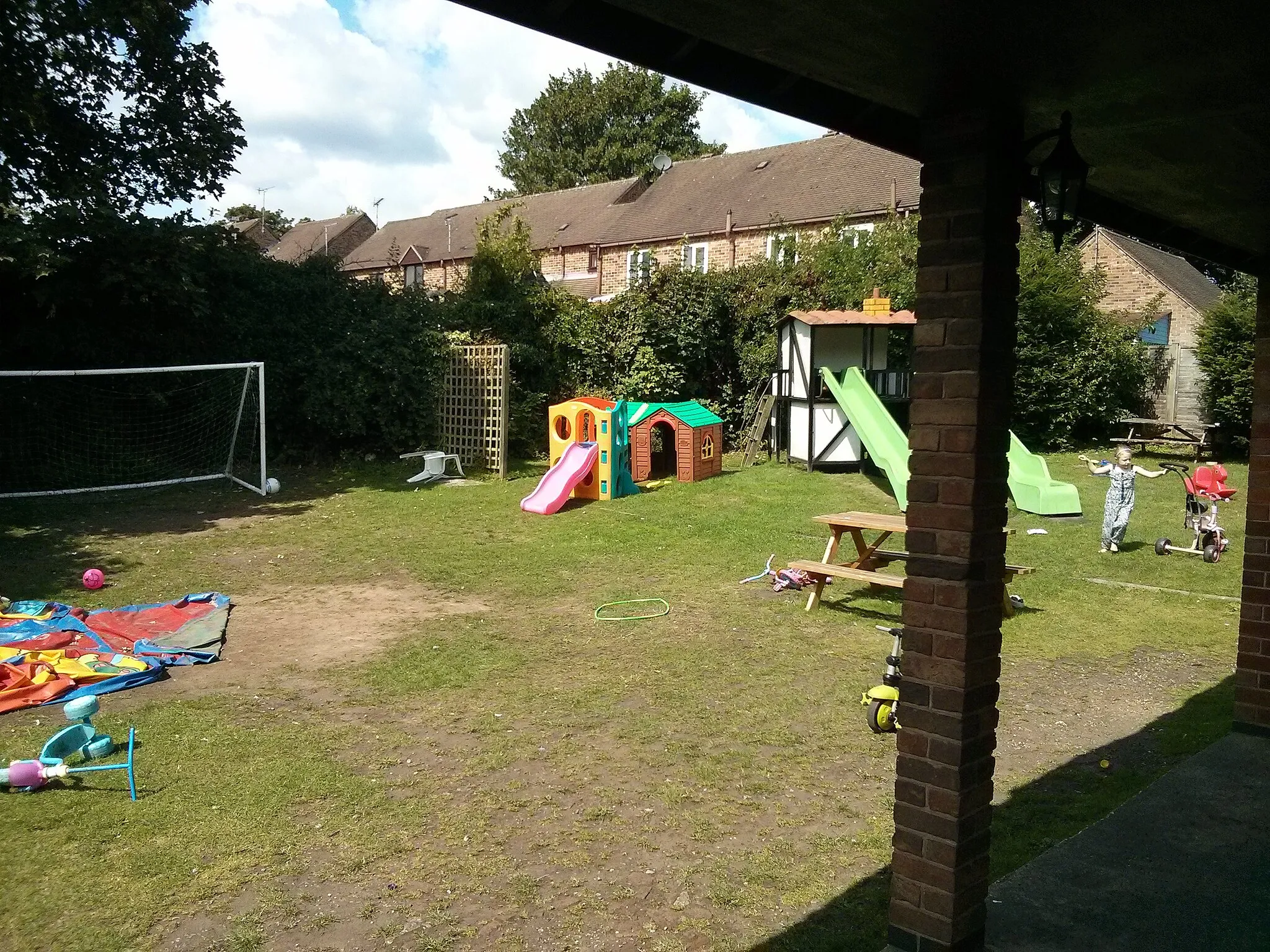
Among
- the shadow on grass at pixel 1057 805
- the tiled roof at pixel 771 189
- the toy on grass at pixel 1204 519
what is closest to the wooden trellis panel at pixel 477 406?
the toy on grass at pixel 1204 519

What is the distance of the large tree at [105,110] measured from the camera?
49.5 ft

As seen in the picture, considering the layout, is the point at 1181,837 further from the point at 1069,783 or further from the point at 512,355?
the point at 512,355

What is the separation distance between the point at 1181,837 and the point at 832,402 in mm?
12849

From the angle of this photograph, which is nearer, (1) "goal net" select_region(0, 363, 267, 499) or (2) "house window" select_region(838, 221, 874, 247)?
(1) "goal net" select_region(0, 363, 267, 499)

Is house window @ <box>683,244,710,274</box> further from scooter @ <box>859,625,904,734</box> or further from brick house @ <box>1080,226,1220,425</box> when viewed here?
scooter @ <box>859,625,904,734</box>

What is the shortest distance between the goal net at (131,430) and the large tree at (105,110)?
9.73 ft

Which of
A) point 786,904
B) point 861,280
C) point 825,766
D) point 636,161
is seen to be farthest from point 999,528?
point 636,161

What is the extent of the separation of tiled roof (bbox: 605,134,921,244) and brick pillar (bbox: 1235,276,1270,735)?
21.8 m

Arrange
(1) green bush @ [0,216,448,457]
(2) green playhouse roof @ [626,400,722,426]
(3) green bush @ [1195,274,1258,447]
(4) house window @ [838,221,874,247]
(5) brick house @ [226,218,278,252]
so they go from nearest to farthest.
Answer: (1) green bush @ [0,216,448,457] → (2) green playhouse roof @ [626,400,722,426] → (3) green bush @ [1195,274,1258,447] → (4) house window @ [838,221,874,247] → (5) brick house @ [226,218,278,252]

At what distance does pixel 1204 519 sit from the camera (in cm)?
1058

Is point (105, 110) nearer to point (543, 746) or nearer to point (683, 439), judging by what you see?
point (683, 439)

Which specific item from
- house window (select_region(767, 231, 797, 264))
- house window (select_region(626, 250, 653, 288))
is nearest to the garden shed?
house window (select_region(626, 250, 653, 288))

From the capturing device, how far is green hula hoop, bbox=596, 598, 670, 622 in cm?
816

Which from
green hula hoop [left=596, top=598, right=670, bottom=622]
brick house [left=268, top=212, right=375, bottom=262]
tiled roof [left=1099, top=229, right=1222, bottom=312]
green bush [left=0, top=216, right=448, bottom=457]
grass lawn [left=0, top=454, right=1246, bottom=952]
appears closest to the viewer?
grass lawn [left=0, top=454, right=1246, bottom=952]
